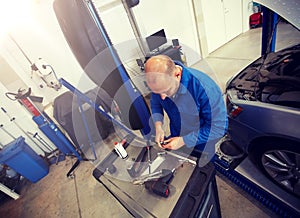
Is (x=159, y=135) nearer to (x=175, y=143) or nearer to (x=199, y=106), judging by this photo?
(x=175, y=143)

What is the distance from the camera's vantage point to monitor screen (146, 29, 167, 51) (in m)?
3.48

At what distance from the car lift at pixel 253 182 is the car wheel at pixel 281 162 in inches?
3.2

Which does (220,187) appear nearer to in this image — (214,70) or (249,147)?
(249,147)

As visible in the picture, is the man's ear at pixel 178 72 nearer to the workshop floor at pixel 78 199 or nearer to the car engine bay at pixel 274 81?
the car engine bay at pixel 274 81

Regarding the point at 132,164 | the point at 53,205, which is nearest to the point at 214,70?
the point at 132,164

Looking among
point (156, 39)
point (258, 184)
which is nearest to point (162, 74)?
point (258, 184)

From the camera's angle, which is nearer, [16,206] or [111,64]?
[111,64]

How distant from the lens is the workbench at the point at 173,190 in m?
Answer: 0.97

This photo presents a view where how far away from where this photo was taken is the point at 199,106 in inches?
45.6

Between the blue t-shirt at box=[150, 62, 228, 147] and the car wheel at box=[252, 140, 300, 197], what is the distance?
0.43 m

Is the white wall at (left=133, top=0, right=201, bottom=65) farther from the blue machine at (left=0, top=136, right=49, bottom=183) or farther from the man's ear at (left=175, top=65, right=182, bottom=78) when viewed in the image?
the blue machine at (left=0, top=136, right=49, bottom=183)

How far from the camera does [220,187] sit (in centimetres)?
175

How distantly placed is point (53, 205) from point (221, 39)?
17.8 feet

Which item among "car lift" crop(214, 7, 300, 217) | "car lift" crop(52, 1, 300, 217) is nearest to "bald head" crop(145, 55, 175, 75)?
"car lift" crop(52, 1, 300, 217)
